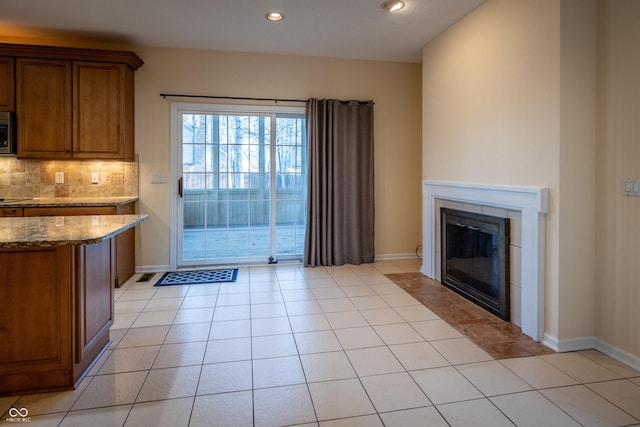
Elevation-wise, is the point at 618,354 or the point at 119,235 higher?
the point at 119,235

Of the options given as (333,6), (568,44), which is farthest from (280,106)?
(568,44)

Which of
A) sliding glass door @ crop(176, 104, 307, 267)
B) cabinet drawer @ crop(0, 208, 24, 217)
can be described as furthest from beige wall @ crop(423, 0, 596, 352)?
cabinet drawer @ crop(0, 208, 24, 217)

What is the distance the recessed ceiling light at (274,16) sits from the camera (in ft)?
11.6

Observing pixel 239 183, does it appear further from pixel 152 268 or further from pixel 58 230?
pixel 58 230

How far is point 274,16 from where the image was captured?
3590 mm

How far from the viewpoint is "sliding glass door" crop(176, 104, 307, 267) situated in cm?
464

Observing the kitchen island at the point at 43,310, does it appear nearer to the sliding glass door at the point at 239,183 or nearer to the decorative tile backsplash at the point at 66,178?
the decorative tile backsplash at the point at 66,178

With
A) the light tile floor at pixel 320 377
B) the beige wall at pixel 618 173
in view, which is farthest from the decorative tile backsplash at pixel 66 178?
the beige wall at pixel 618 173

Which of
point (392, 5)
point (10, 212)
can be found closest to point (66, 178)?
point (10, 212)

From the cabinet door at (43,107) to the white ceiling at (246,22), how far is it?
440mm

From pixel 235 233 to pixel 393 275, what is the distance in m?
2.03

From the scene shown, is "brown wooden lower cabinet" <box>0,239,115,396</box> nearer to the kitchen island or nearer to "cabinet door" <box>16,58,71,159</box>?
the kitchen island

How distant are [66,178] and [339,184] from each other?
315cm

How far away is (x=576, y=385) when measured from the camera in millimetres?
2092
